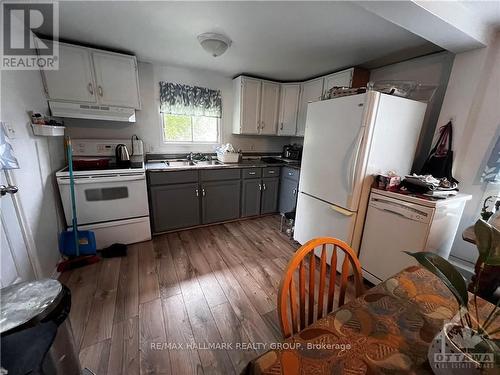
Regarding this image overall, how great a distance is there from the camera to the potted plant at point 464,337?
0.44 metres

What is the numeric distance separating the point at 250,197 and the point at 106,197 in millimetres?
1833

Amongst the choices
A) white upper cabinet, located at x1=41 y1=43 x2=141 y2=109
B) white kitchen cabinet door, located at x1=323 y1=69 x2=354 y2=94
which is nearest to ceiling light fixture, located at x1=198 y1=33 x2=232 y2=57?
white upper cabinet, located at x1=41 y1=43 x2=141 y2=109

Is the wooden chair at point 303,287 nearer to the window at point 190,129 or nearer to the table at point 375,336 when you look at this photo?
the table at point 375,336

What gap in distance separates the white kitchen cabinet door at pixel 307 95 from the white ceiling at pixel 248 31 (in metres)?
0.41

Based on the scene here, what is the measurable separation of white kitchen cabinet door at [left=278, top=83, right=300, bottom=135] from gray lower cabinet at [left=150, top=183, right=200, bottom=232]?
1830 mm

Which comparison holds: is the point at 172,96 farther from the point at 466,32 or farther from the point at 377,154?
the point at 466,32

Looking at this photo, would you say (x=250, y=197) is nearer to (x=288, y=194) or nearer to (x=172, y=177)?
(x=288, y=194)

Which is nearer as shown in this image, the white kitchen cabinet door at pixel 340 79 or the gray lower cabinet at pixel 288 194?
the white kitchen cabinet door at pixel 340 79

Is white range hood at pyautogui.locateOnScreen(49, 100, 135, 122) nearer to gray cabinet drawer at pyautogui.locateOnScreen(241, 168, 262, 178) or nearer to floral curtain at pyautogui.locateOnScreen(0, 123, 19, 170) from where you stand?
floral curtain at pyautogui.locateOnScreen(0, 123, 19, 170)

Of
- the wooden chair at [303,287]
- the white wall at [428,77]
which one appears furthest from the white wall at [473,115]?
the wooden chair at [303,287]

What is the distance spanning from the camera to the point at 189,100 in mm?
3023

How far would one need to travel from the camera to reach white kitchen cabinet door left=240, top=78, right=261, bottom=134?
10.2ft

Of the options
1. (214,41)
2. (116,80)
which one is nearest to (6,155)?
(116,80)

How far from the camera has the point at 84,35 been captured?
1980 mm
